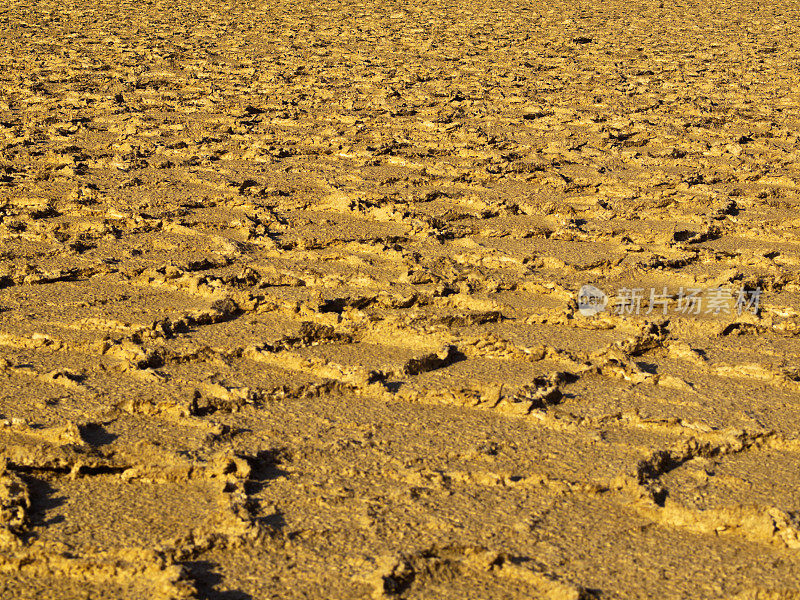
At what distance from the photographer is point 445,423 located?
6.78 ft

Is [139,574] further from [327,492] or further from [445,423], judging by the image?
[445,423]

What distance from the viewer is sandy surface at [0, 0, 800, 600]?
5.44ft

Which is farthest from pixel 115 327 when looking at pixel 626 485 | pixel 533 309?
pixel 626 485

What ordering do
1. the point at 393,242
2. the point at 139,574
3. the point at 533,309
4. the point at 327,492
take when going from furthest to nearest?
the point at 393,242 → the point at 533,309 → the point at 327,492 → the point at 139,574

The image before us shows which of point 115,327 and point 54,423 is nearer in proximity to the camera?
point 54,423

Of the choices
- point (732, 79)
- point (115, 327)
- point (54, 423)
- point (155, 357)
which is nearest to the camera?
point (54, 423)

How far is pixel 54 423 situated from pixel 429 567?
0.91 metres

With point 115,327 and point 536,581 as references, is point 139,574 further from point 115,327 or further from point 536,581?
point 115,327

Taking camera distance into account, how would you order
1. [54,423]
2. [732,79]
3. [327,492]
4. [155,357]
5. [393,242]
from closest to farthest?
[327,492] < [54,423] < [155,357] < [393,242] < [732,79]

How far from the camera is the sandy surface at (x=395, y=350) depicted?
1.66 metres

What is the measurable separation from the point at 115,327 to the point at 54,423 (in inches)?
20.0

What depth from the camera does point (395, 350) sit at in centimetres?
242

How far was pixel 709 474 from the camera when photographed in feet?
6.24

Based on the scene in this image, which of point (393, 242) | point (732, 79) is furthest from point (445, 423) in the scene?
point (732, 79)
